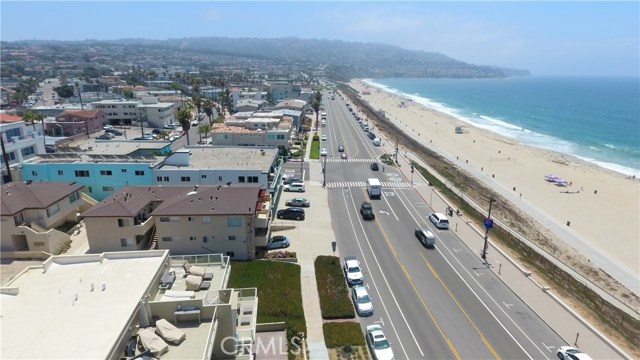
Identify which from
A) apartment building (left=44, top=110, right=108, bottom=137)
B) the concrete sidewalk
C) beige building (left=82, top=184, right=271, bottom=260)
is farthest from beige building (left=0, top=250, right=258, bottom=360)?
apartment building (left=44, top=110, right=108, bottom=137)

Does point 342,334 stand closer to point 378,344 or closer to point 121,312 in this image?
point 378,344

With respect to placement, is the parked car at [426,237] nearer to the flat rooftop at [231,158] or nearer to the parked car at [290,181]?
the flat rooftop at [231,158]

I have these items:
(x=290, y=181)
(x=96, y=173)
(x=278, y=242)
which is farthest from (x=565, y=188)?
(x=96, y=173)

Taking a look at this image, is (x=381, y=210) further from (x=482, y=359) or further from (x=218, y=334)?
(x=218, y=334)

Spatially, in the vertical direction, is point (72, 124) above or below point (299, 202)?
above

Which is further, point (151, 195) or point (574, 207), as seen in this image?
point (574, 207)

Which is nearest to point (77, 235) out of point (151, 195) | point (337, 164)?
point (151, 195)

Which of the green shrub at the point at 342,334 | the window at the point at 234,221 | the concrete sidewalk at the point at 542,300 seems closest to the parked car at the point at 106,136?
the window at the point at 234,221
